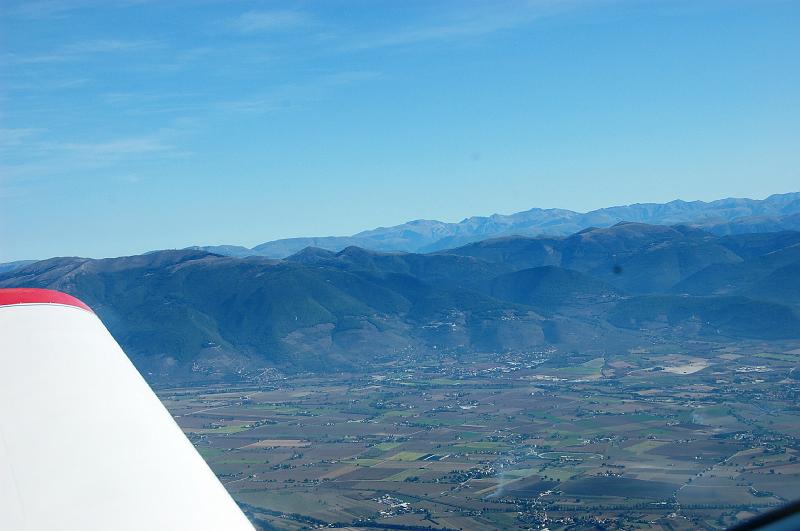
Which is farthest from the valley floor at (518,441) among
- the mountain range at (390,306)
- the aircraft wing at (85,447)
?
the aircraft wing at (85,447)

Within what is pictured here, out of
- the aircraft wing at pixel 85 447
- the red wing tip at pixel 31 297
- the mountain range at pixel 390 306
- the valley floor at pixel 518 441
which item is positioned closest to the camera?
the aircraft wing at pixel 85 447

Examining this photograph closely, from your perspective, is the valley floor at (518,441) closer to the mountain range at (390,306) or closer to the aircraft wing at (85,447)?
the mountain range at (390,306)

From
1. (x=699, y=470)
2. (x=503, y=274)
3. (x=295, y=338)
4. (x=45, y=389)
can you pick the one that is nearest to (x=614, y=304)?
(x=503, y=274)

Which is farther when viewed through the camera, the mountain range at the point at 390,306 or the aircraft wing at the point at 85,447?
the mountain range at the point at 390,306

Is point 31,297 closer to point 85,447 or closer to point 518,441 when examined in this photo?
point 85,447

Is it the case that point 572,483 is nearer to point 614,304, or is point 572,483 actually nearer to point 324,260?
point 614,304

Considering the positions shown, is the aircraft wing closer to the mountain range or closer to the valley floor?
the valley floor

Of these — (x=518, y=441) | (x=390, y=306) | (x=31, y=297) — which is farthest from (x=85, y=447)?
(x=390, y=306)
